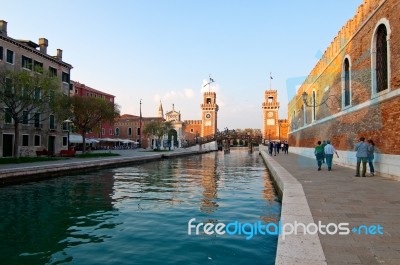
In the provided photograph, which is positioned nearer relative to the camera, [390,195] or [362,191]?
[390,195]

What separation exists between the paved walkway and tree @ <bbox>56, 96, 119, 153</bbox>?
25.1 m

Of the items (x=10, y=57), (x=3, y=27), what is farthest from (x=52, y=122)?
(x=3, y=27)

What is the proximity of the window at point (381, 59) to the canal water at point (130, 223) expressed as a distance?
6.16m

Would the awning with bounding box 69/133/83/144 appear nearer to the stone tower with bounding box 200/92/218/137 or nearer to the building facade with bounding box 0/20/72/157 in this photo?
the building facade with bounding box 0/20/72/157

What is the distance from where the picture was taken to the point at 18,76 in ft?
76.7

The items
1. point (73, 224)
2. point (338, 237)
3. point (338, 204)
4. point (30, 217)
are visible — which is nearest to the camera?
point (338, 237)

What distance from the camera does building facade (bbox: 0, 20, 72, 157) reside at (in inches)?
1130

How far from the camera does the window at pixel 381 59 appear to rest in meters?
13.9

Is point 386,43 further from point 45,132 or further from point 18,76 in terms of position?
point 45,132

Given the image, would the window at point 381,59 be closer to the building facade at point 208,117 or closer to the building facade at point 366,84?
the building facade at point 366,84

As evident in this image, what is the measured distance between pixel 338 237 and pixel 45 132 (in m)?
35.1

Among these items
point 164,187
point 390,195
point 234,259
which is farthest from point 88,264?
point 164,187

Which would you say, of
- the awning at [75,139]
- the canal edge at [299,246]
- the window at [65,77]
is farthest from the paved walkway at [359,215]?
the awning at [75,139]

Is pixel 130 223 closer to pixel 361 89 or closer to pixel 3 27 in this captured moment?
pixel 361 89
